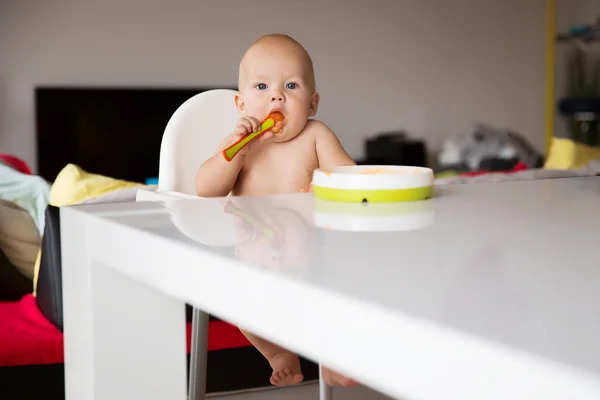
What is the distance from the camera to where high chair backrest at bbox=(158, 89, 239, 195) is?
124 cm

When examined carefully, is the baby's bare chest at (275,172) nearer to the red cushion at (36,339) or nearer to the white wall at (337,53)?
the red cushion at (36,339)

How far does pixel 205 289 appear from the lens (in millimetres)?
408

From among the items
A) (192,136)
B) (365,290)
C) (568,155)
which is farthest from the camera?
(568,155)

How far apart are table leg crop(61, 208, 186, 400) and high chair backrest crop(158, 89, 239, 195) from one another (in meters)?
0.62

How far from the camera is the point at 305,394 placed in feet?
5.55

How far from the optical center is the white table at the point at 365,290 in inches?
10.0

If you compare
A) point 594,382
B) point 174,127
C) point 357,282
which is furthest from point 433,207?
point 174,127

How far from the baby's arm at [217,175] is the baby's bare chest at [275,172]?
80mm

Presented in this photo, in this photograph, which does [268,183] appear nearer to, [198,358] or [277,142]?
[277,142]

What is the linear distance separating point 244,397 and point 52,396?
0.36m

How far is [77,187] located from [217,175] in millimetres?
718

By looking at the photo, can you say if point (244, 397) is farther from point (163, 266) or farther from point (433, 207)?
point (163, 266)

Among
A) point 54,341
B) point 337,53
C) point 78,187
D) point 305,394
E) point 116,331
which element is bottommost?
point 305,394

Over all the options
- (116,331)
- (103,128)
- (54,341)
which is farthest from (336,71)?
(116,331)
